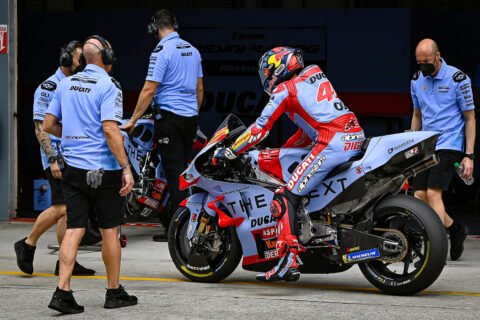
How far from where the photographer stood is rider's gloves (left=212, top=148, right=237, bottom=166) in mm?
8711

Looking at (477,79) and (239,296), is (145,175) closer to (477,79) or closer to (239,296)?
(239,296)

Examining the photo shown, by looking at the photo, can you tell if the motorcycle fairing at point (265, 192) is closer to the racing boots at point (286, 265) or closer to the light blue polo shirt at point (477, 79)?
the racing boots at point (286, 265)

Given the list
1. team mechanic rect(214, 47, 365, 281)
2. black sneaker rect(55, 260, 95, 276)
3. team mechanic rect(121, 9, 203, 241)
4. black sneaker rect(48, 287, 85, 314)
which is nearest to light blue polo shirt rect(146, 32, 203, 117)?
team mechanic rect(121, 9, 203, 241)

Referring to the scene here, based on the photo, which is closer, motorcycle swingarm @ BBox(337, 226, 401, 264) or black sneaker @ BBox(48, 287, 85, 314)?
black sneaker @ BBox(48, 287, 85, 314)

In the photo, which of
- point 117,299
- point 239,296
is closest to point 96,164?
point 117,299

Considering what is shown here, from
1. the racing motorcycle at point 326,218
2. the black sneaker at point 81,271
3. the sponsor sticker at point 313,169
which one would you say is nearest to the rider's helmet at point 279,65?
the racing motorcycle at point 326,218

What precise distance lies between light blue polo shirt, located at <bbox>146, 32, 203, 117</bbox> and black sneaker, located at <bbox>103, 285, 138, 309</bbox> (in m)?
3.62

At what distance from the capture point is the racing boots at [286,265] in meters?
8.42

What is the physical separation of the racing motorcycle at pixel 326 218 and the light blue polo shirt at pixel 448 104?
1.75 metres

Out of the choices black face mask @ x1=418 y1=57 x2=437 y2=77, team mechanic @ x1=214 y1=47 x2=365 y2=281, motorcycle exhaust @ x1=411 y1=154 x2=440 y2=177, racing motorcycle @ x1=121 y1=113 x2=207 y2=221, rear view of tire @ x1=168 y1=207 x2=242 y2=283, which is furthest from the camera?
racing motorcycle @ x1=121 y1=113 x2=207 y2=221

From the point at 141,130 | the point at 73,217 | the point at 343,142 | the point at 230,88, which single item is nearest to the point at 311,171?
the point at 343,142

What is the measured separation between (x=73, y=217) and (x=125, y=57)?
966 centimetres

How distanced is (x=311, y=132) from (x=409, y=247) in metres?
1.14

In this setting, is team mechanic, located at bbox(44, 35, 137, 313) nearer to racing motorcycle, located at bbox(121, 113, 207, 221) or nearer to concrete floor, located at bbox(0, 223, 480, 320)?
concrete floor, located at bbox(0, 223, 480, 320)
